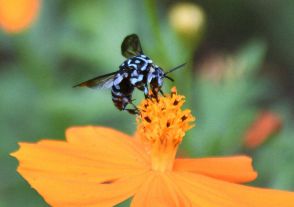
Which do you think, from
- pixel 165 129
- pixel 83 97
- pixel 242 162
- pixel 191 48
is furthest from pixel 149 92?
pixel 83 97

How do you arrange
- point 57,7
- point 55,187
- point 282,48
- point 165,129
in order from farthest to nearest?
1. point 282,48
2. point 57,7
3. point 165,129
4. point 55,187

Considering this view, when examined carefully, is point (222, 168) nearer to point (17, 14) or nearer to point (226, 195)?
point (226, 195)

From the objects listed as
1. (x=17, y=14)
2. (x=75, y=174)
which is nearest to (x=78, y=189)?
(x=75, y=174)

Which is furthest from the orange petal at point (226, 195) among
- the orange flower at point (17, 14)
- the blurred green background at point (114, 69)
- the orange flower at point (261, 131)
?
the orange flower at point (17, 14)

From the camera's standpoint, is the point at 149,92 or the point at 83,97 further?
the point at 83,97

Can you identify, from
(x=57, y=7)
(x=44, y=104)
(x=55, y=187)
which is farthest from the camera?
(x=57, y=7)

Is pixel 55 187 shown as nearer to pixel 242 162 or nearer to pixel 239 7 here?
pixel 242 162

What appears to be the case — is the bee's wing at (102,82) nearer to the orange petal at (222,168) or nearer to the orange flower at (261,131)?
the orange petal at (222,168)

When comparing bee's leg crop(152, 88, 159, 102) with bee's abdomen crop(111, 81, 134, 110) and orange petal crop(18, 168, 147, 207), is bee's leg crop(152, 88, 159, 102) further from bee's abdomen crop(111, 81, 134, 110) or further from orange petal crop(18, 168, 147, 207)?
orange petal crop(18, 168, 147, 207)
